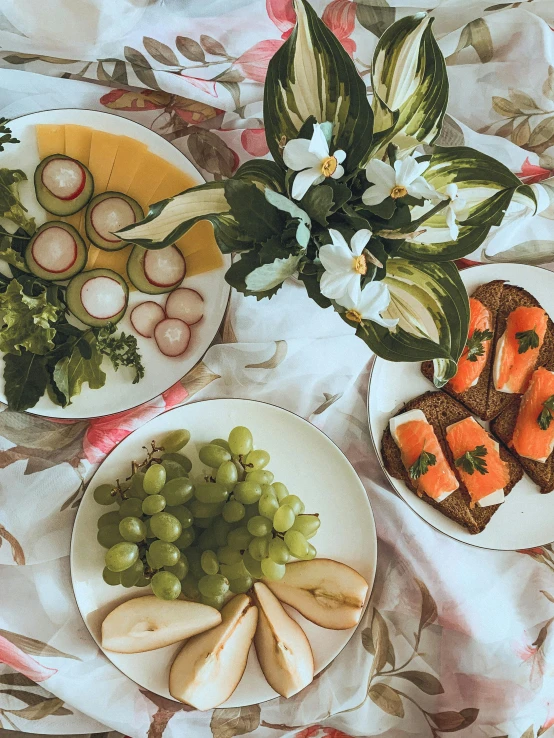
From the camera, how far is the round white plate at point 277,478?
31.9 inches

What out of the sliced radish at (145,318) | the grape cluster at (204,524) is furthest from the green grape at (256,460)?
the sliced radish at (145,318)

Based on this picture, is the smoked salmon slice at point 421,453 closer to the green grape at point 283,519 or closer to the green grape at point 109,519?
the green grape at point 283,519

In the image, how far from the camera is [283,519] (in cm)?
74

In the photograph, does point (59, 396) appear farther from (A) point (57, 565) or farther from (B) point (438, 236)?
(B) point (438, 236)

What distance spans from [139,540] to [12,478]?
22 centimetres

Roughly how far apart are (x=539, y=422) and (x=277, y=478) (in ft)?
1.23

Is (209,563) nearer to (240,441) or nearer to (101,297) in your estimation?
(240,441)

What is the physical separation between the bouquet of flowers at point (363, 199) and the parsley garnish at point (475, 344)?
10.6 inches

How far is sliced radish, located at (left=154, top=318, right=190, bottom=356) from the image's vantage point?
0.81 metres

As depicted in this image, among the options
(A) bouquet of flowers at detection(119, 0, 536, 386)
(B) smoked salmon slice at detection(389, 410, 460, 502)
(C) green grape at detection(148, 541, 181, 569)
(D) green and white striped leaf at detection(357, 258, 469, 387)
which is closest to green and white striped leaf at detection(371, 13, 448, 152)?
(A) bouquet of flowers at detection(119, 0, 536, 386)

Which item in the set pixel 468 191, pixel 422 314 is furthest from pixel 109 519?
pixel 468 191

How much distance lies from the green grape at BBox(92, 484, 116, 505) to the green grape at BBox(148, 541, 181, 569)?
86mm

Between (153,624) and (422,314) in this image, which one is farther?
(153,624)

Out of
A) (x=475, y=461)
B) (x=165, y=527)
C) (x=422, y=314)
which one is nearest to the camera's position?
(x=422, y=314)
